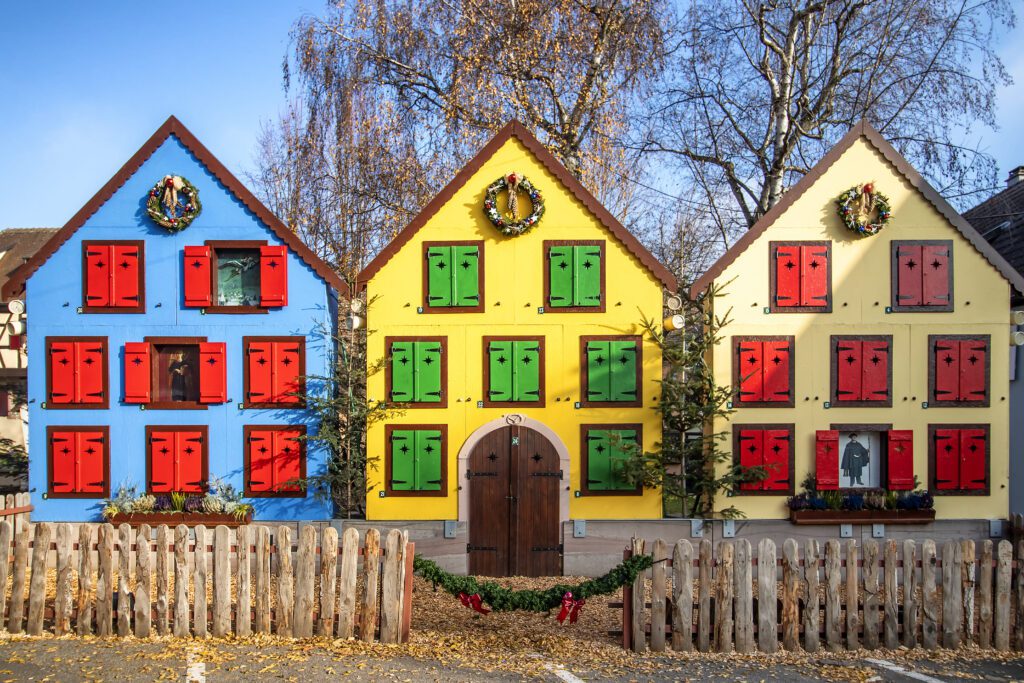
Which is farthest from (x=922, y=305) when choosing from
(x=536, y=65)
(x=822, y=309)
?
(x=536, y=65)

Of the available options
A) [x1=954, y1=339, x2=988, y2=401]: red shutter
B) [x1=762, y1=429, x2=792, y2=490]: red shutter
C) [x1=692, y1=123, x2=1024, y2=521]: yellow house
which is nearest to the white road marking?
[x1=762, y1=429, x2=792, y2=490]: red shutter

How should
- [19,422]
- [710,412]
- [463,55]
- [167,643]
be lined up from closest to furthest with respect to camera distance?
[167,643]
[710,412]
[463,55]
[19,422]

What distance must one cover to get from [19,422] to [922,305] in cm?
2151

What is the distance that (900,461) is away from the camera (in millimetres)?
13805

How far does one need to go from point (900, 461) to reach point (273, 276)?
33.2 feet

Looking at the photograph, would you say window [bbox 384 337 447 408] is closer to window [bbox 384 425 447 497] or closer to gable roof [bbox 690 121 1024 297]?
window [bbox 384 425 447 497]

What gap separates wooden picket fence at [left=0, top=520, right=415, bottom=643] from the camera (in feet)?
30.4

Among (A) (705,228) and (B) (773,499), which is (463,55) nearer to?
(A) (705,228)

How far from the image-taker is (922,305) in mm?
13891

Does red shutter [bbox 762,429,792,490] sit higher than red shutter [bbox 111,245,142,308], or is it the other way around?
red shutter [bbox 111,245,142,308]

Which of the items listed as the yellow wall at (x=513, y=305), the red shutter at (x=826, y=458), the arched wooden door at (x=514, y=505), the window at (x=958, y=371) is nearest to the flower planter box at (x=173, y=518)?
the yellow wall at (x=513, y=305)

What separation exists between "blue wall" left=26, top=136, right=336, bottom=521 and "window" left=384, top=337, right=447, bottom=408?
1.19m

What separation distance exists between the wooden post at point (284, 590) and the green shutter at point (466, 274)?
531 centimetres

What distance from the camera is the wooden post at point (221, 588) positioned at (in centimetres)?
941
